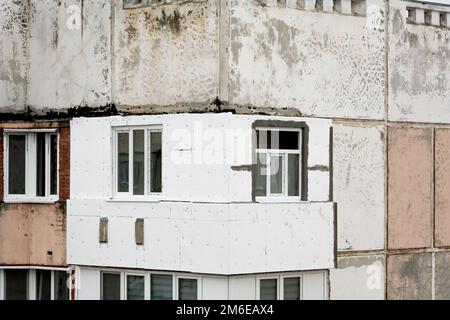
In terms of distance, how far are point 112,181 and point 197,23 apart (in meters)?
3.17

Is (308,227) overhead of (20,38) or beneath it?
beneath

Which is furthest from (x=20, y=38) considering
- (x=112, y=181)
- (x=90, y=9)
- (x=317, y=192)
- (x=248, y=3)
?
(x=317, y=192)

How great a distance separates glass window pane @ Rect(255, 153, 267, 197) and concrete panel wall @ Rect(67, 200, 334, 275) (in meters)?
0.39

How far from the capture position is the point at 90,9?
1995 centimetres

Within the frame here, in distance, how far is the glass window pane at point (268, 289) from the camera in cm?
1886

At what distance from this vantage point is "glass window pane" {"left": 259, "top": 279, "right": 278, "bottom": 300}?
18.9m

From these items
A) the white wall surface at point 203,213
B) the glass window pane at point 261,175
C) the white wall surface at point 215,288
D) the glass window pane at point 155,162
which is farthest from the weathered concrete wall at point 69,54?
the white wall surface at point 215,288

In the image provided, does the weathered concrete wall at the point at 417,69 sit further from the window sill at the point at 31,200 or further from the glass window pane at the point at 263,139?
the window sill at the point at 31,200

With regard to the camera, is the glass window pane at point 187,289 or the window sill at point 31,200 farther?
the window sill at point 31,200

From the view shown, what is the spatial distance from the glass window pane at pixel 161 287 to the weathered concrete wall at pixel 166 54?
2.94 meters

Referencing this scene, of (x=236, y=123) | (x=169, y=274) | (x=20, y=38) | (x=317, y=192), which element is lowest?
(x=169, y=274)

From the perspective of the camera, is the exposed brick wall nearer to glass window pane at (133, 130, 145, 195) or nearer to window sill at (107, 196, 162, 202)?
window sill at (107, 196, 162, 202)

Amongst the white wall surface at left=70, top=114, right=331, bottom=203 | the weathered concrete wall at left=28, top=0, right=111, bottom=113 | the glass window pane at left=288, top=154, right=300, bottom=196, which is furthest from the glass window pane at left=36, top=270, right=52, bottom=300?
the glass window pane at left=288, top=154, right=300, bottom=196

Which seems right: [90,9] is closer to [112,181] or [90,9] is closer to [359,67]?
[112,181]
